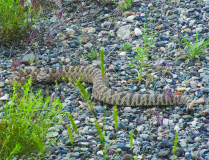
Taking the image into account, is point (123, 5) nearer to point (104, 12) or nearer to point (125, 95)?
point (104, 12)

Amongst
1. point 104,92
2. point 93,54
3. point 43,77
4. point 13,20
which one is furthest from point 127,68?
point 13,20

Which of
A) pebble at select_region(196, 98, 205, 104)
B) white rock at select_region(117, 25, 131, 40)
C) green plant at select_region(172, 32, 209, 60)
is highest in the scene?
white rock at select_region(117, 25, 131, 40)

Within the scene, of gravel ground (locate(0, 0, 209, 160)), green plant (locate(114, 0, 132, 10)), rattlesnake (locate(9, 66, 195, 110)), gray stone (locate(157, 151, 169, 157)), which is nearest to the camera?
gray stone (locate(157, 151, 169, 157))

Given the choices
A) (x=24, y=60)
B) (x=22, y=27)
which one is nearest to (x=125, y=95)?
(x=24, y=60)

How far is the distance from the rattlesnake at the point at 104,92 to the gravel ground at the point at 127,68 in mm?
141

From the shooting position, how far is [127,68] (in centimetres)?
761

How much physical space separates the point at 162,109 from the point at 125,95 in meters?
0.80

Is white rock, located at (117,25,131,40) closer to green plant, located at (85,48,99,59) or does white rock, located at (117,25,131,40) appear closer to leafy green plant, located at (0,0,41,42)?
green plant, located at (85,48,99,59)

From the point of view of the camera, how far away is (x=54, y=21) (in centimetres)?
949

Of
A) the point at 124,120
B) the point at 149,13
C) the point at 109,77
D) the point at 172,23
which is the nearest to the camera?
the point at 124,120

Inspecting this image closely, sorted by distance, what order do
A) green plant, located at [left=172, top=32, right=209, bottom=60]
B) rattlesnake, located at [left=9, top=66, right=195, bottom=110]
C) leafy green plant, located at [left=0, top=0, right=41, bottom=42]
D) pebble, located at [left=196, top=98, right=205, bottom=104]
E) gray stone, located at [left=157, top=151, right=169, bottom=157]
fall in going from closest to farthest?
1. gray stone, located at [left=157, top=151, right=169, bottom=157]
2. pebble, located at [left=196, top=98, right=205, bottom=104]
3. rattlesnake, located at [left=9, top=66, right=195, bottom=110]
4. green plant, located at [left=172, top=32, right=209, bottom=60]
5. leafy green plant, located at [left=0, top=0, right=41, bottom=42]

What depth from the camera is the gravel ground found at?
16.2ft

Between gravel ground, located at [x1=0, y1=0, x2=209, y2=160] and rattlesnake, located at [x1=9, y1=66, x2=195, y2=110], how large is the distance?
14cm

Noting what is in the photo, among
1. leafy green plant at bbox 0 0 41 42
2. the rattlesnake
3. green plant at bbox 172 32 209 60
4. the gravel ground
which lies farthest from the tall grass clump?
green plant at bbox 172 32 209 60
